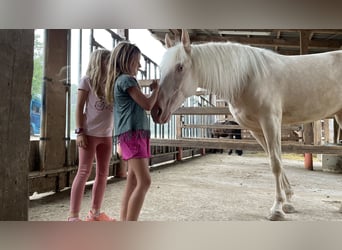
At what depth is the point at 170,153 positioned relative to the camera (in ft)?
11.3

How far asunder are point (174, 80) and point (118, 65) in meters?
0.26

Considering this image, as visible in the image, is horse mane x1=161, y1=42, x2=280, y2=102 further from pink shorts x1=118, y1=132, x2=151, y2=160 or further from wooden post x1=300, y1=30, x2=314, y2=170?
wooden post x1=300, y1=30, x2=314, y2=170

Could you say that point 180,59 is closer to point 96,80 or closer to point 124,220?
point 96,80

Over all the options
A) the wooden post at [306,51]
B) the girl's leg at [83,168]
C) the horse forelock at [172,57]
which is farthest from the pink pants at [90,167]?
the wooden post at [306,51]

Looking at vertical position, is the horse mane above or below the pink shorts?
above

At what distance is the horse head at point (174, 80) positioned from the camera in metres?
1.09

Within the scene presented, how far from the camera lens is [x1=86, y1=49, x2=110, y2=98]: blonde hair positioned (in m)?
1.05

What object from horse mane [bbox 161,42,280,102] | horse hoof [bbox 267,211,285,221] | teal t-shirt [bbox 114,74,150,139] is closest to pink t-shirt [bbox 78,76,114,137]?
teal t-shirt [bbox 114,74,150,139]

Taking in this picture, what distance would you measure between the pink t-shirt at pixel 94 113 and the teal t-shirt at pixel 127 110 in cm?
11

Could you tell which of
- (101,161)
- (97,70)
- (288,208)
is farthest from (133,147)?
(288,208)

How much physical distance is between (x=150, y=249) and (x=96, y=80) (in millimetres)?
648

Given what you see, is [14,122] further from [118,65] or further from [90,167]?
[118,65]

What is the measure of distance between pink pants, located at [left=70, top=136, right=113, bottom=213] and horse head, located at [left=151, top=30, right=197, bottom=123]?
0.24 meters

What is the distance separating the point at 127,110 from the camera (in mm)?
954
